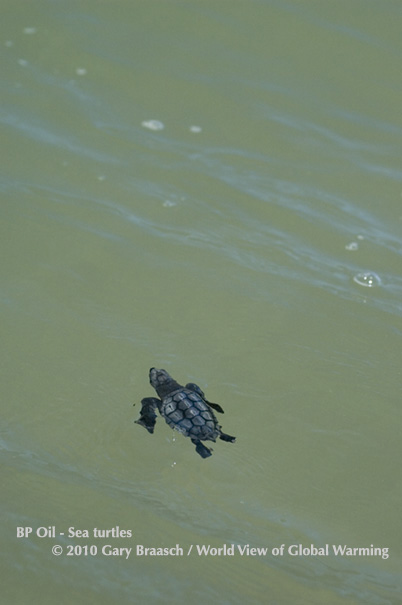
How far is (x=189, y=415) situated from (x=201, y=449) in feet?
0.77

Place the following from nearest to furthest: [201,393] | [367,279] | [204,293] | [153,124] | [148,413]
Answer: [148,413], [201,393], [204,293], [367,279], [153,124]

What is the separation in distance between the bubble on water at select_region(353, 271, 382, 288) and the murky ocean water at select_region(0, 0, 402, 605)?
0.03 meters

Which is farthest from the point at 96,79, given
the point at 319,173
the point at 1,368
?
the point at 1,368

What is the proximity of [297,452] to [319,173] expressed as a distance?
3.38 metres

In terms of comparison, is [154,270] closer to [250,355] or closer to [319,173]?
[250,355]

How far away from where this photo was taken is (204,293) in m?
6.01

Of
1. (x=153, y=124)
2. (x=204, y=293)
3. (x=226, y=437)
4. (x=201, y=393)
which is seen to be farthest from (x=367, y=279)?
(x=153, y=124)

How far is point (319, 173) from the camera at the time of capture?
7340 mm

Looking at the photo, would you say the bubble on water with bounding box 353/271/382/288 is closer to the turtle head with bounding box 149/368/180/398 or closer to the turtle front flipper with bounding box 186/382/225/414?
the turtle front flipper with bounding box 186/382/225/414

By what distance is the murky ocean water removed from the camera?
4.46 meters

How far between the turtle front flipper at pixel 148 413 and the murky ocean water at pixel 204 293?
118 millimetres

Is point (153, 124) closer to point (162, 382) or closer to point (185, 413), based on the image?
point (162, 382)

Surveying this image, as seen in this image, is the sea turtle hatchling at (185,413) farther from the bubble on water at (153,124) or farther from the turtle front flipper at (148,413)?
the bubble on water at (153,124)

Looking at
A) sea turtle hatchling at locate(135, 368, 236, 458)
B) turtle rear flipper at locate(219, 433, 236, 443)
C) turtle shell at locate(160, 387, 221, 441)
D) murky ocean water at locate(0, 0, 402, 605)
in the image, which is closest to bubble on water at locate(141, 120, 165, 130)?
murky ocean water at locate(0, 0, 402, 605)
